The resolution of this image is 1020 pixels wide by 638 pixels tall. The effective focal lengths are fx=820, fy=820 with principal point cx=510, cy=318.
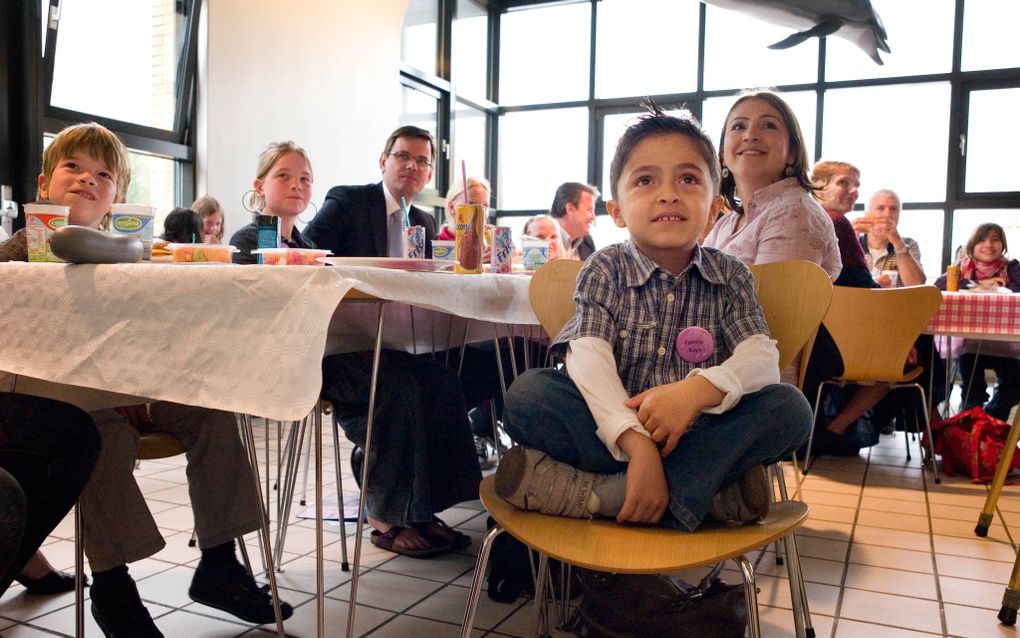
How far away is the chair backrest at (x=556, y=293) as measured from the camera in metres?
1.41

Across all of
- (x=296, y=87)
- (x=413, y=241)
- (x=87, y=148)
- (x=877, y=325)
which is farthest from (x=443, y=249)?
(x=296, y=87)

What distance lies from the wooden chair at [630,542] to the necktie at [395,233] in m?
1.50

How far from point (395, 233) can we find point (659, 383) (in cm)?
155

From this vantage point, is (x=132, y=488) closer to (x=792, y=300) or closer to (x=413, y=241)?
(x=413, y=241)

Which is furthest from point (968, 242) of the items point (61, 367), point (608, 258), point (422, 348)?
point (61, 367)

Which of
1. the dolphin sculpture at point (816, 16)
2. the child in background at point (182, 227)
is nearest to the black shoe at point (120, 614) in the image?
the child in background at point (182, 227)

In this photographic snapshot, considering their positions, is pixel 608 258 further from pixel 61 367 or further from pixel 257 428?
pixel 257 428

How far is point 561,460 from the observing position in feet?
3.81

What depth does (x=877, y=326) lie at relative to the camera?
2.90 m

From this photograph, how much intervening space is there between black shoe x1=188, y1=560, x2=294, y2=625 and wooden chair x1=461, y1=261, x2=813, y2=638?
24.9 inches

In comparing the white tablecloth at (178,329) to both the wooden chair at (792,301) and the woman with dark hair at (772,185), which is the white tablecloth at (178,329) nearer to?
the wooden chair at (792,301)

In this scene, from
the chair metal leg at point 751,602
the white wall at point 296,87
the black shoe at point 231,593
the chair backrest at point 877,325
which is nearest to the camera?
the chair metal leg at point 751,602

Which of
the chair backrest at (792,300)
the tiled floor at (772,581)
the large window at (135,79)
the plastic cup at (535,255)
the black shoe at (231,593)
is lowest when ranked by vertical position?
the tiled floor at (772,581)

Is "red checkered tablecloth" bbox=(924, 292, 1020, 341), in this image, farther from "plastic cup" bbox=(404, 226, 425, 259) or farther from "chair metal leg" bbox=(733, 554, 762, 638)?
"chair metal leg" bbox=(733, 554, 762, 638)
